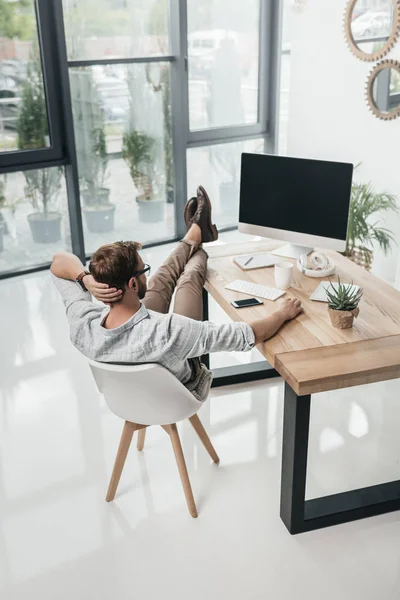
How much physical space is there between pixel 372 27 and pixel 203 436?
300cm

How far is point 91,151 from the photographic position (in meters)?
4.89

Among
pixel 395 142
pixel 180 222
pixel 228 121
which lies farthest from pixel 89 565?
pixel 228 121

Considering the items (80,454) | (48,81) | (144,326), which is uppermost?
(48,81)

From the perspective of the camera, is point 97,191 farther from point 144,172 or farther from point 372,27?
point 372,27

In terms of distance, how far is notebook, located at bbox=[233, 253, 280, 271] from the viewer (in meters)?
2.84

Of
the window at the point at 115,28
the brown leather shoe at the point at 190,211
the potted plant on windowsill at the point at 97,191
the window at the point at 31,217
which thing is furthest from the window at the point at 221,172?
the brown leather shoe at the point at 190,211

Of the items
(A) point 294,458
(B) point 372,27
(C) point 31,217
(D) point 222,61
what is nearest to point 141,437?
(A) point 294,458

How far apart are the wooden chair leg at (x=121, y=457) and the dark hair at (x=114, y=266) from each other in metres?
0.60

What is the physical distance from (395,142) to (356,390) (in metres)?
1.84

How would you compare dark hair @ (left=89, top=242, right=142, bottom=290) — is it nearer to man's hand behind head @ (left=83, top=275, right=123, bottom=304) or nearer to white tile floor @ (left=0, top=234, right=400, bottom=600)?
man's hand behind head @ (left=83, top=275, right=123, bottom=304)

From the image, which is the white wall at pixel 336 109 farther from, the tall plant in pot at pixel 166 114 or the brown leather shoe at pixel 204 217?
the brown leather shoe at pixel 204 217

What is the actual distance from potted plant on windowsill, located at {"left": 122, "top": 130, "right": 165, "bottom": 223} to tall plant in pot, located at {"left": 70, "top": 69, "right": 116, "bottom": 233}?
22cm

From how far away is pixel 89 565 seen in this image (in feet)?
6.97

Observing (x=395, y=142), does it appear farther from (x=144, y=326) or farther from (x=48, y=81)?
(x=144, y=326)
